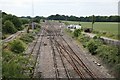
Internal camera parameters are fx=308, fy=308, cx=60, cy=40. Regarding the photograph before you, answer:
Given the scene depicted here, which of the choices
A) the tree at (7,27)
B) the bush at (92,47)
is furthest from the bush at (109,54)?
the tree at (7,27)

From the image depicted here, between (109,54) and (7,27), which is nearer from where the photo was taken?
(109,54)

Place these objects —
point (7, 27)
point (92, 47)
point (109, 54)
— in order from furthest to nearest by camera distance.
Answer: point (7, 27)
point (92, 47)
point (109, 54)

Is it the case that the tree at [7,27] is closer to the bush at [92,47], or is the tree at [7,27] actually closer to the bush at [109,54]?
the bush at [92,47]

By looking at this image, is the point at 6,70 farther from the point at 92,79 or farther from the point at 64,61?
the point at 64,61

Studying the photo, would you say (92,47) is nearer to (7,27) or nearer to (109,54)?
(109,54)

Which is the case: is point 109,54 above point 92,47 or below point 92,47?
below

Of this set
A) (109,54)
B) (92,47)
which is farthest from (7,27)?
(109,54)

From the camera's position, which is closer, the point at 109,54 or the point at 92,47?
the point at 109,54

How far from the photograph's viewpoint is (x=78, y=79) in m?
18.8

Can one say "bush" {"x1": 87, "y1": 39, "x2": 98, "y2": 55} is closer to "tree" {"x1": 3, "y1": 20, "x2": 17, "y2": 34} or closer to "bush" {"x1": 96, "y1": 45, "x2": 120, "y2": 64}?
"bush" {"x1": 96, "y1": 45, "x2": 120, "y2": 64}

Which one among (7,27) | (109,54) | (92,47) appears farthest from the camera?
(7,27)

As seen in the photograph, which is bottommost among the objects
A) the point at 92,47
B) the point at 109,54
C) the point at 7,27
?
the point at 109,54

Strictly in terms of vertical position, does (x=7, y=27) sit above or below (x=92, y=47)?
above

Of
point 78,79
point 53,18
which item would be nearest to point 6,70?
point 78,79
